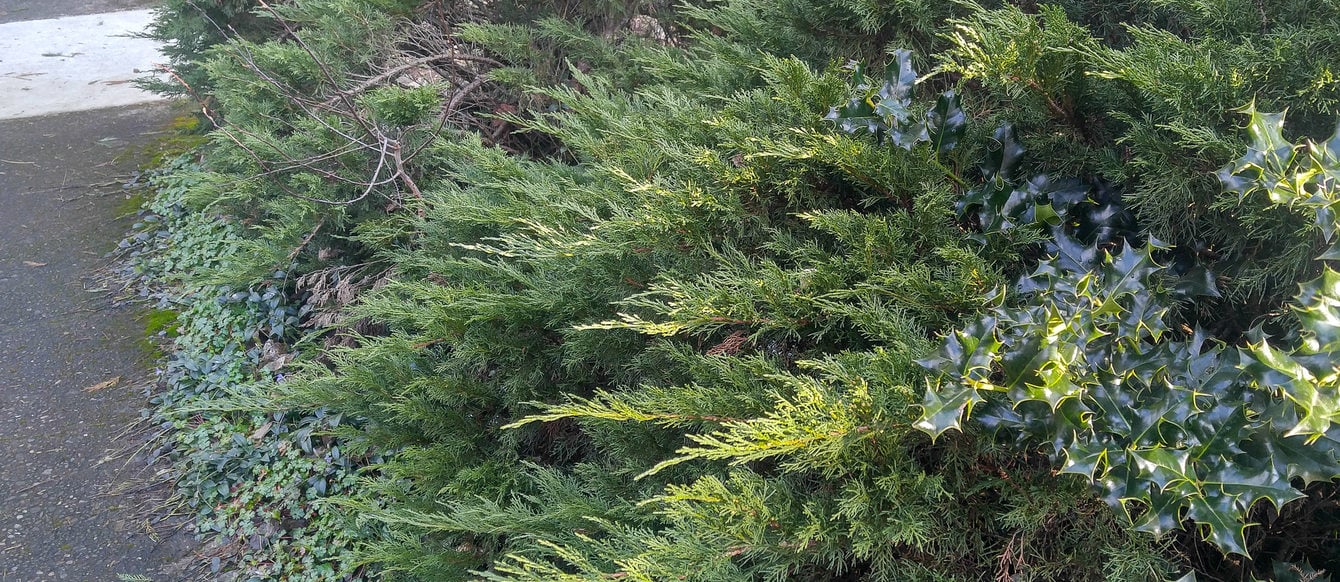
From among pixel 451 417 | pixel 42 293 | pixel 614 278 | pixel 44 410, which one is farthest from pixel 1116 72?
pixel 42 293

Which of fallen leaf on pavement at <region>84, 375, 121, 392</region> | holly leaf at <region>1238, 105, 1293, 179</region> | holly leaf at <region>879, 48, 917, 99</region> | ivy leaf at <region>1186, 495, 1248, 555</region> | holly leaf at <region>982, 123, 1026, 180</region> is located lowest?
fallen leaf on pavement at <region>84, 375, 121, 392</region>

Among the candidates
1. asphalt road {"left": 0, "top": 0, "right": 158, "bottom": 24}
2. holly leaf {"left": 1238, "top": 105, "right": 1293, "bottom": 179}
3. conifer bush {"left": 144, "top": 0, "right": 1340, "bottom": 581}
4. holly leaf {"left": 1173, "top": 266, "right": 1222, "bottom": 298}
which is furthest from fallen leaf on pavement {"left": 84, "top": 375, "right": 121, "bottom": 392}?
asphalt road {"left": 0, "top": 0, "right": 158, "bottom": 24}

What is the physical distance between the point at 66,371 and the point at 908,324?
4645mm

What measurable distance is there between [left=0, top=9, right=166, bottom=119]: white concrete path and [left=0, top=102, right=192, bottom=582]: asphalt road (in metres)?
0.87

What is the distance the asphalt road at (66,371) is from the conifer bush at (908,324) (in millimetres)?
1352

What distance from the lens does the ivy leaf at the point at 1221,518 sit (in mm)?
1407

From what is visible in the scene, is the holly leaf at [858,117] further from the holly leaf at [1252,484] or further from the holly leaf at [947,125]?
the holly leaf at [1252,484]

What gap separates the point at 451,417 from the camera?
2.84 m

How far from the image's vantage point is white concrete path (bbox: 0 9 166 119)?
8016mm

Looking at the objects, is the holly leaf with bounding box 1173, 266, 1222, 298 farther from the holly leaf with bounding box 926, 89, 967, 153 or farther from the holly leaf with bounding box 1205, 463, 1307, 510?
Answer: the holly leaf with bounding box 926, 89, 967, 153

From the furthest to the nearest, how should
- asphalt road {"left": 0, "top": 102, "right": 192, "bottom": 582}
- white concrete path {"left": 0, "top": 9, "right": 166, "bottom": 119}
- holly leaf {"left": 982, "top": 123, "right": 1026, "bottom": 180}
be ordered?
1. white concrete path {"left": 0, "top": 9, "right": 166, "bottom": 119}
2. asphalt road {"left": 0, "top": 102, "right": 192, "bottom": 582}
3. holly leaf {"left": 982, "top": 123, "right": 1026, "bottom": 180}

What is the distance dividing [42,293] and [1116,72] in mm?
5891

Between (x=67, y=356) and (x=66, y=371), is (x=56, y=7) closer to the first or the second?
(x=67, y=356)

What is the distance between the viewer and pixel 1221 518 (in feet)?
4.70
